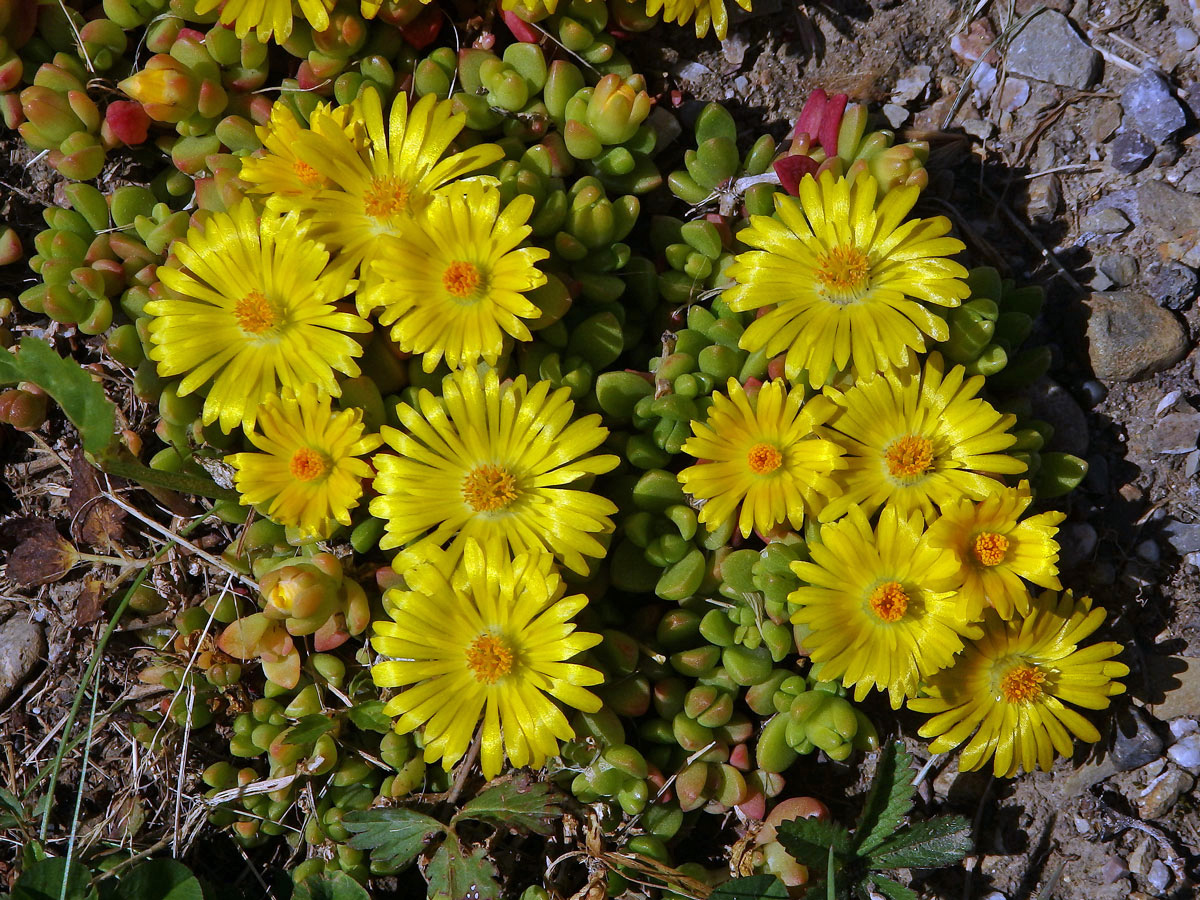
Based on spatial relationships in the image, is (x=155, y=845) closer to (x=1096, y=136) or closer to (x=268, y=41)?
(x=268, y=41)

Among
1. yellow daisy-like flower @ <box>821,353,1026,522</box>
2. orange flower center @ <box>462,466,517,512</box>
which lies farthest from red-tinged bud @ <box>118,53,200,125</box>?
yellow daisy-like flower @ <box>821,353,1026,522</box>

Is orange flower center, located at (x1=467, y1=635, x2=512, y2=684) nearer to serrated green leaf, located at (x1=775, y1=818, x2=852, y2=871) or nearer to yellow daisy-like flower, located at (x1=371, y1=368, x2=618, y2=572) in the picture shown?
yellow daisy-like flower, located at (x1=371, y1=368, x2=618, y2=572)

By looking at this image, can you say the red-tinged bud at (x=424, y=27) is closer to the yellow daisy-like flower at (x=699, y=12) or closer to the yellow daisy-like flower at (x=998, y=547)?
the yellow daisy-like flower at (x=699, y=12)

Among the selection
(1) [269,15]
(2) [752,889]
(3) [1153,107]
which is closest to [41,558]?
(1) [269,15]

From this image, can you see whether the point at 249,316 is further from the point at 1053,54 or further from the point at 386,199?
the point at 1053,54

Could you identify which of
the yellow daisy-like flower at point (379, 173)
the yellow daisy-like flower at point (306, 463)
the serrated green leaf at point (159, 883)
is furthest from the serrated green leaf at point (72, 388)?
the serrated green leaf at point (159, 883)
